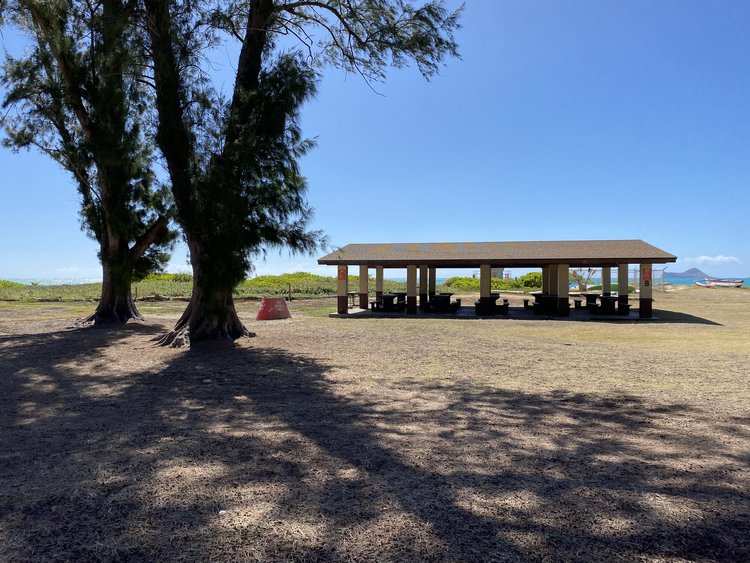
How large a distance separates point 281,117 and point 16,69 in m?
8.49

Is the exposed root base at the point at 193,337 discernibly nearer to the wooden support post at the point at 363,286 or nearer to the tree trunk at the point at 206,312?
the tree trunk at the point at 206,312

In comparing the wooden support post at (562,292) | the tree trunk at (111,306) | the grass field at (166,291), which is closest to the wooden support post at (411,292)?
the wooden support post at (562,292)

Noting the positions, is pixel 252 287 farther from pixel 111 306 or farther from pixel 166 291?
pixel 111 306

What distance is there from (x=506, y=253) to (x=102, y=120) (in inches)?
585

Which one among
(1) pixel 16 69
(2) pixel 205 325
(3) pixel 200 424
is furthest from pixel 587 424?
(1) pixel 16 69

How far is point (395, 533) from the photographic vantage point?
261 centimetres

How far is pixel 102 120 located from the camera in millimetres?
10602

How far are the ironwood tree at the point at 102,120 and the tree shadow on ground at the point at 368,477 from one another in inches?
260

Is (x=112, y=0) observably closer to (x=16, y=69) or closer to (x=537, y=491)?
(x=16, y=69)

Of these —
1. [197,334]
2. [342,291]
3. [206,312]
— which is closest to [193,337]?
[197,334]

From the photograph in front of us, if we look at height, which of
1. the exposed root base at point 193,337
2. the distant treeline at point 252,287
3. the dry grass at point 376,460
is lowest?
the dry grass at point 376,460

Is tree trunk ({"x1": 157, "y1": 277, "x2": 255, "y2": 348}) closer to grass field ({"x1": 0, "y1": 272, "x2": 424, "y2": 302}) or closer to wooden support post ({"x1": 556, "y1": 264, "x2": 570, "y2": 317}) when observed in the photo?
grass field ({"x1": 0, "y1": 272, "x2": 424, "y2": 302})

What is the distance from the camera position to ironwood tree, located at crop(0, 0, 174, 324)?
969cm

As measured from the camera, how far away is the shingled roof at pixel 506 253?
18306mm
